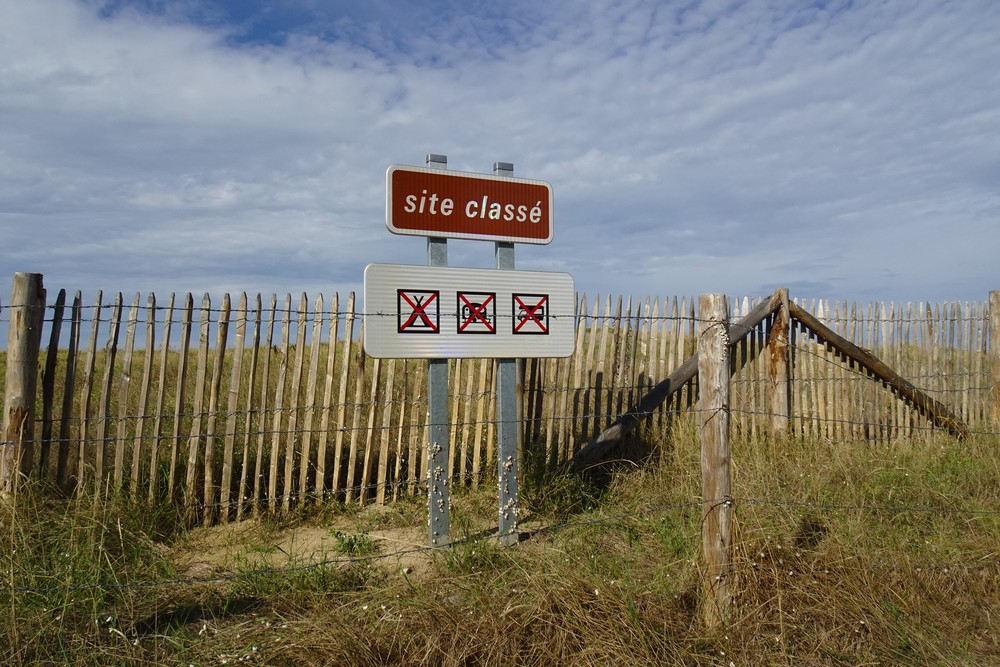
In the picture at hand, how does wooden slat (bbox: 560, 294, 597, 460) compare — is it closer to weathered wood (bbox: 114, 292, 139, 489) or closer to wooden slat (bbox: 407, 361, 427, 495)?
wooden slat (bbox: 407, 361, 427, 495)

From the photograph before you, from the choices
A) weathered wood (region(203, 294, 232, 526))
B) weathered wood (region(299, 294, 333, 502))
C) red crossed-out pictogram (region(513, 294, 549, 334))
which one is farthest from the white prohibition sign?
weathered wood (region(203, 294, 232, 526))

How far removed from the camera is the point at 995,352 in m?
9.04

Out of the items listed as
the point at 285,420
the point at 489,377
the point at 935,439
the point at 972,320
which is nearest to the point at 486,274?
the point at 489,377

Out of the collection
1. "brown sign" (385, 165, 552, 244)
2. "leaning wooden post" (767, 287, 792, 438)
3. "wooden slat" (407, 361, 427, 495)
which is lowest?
"wooden slat" (407, 361, 427, 495)

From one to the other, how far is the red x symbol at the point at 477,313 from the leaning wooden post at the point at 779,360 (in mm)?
4175

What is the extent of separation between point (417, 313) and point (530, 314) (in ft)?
2.83

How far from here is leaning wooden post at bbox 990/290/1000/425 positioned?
8953 mm

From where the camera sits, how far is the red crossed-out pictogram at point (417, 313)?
4.71 m

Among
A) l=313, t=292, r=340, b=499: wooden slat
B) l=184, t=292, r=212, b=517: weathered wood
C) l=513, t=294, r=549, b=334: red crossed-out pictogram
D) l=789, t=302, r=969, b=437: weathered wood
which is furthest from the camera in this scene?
l=789, t=302, r=969, b=437: weathered wood

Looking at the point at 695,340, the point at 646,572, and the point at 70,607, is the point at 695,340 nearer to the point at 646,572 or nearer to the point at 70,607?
the point at 646,572

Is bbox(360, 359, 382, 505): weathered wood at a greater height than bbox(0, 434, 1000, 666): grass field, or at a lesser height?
greater

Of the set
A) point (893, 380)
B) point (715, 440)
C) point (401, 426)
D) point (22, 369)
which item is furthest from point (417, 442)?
point (893, 380)

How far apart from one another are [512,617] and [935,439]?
740cm

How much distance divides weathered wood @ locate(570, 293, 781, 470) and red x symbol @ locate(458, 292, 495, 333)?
70.8 inches
